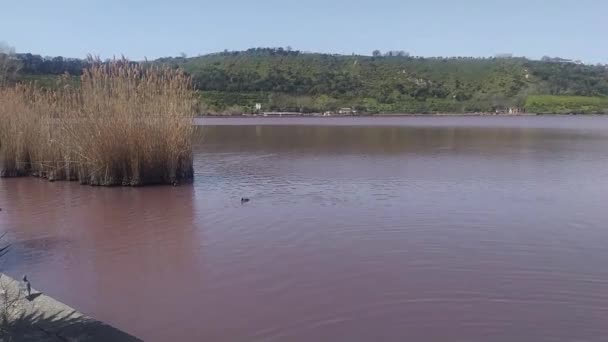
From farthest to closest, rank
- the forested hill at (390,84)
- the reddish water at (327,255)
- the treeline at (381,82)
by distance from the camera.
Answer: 1. the treeline at (381,82)
2. the forested hill at (390,84)
3. the reddish water at (327,255)

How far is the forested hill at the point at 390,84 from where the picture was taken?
61.7 metres

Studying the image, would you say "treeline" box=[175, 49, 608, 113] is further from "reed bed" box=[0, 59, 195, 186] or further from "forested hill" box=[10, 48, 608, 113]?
"reed bed" box=[0, 59, 195, 186]

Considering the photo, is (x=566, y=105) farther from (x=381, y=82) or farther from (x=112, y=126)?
(x=112, y=126)

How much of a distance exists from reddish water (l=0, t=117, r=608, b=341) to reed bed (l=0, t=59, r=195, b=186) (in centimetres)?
50

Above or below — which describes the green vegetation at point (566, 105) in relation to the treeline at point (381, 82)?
below

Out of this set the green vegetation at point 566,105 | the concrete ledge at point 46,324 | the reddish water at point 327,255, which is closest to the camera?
the concrete ledge at point 46,324

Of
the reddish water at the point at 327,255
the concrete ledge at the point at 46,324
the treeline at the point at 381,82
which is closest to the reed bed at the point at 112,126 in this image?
the reddish water at the point at 327,255

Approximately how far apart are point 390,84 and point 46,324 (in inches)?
2699

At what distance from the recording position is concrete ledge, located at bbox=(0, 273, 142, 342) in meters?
3.56

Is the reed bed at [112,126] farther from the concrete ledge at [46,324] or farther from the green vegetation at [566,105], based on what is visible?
the green vegetation at [566,105]

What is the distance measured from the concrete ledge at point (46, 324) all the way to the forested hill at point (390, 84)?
4580cm

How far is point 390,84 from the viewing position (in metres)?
70.4

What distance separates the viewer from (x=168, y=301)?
5055mm


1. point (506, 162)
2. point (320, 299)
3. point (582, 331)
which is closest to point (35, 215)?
point (320, 299)
